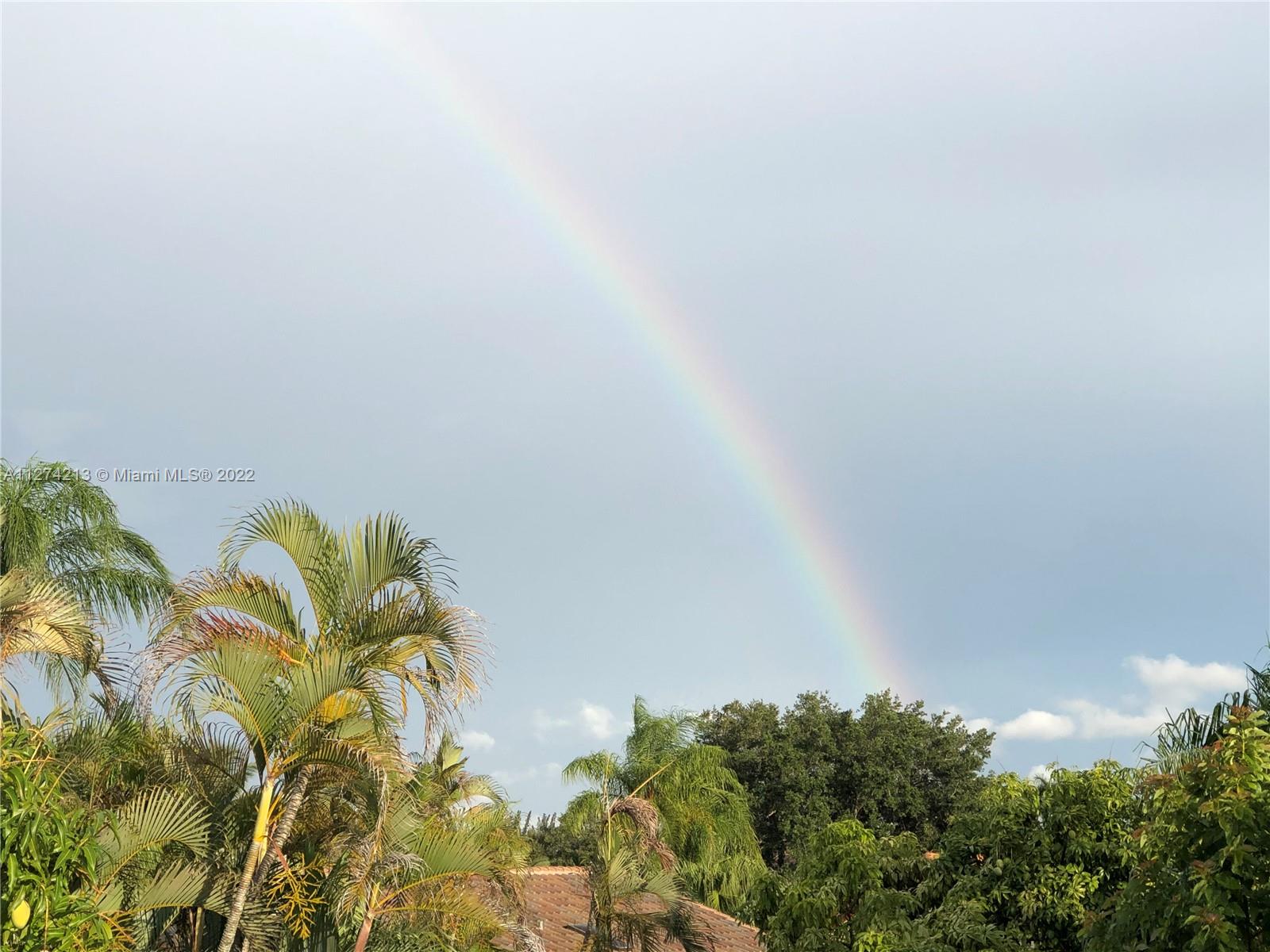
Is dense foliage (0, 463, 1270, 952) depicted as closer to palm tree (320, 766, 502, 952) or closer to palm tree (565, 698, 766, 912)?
palm tree (320, 766, 502, 952)

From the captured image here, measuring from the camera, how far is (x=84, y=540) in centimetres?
1387

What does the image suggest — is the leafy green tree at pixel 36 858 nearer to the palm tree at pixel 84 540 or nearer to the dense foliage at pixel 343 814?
the dense foliage at pixel 343 814

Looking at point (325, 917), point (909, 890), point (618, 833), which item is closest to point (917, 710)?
point (618, 833)

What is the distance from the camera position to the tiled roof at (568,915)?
2159cm

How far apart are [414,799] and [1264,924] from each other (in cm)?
633

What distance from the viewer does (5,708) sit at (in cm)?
695

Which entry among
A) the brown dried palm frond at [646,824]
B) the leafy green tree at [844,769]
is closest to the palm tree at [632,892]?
the brown dried palm frond at [646,824]

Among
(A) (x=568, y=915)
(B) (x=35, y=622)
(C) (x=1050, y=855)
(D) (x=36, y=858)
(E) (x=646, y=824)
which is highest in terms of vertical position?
(B) (x=35, y=622)

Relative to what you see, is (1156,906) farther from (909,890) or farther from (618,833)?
(618,833)

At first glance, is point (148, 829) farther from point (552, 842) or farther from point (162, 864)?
point (552, 842)

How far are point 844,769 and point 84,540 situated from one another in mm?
29200

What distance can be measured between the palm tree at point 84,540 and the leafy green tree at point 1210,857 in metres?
10.3

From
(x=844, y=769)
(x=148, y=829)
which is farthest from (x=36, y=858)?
(x=844, y=769)

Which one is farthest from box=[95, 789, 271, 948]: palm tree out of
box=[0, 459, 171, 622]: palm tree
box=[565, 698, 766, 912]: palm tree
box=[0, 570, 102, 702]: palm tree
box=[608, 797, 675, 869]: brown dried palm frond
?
box=[565, 698, 766, 912]: palm tree
